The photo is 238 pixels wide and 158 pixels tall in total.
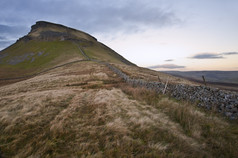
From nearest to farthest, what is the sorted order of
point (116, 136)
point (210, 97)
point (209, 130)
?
point (116, 136)
point (209, 130)
point (210, 97)

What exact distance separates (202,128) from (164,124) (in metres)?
1.77

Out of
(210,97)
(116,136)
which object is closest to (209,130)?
(210,97)

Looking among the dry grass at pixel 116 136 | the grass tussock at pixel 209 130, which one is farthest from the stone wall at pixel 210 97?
the dry grass at pixel 116 136

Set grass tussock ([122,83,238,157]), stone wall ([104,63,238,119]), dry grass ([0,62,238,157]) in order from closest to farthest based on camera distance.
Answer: dry grass ([0,62,238,157]) → grass tussock ([122,83,238,157]) → stone wall ([104,63,238,119])

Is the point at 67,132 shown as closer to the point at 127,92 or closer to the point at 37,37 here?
the point at 127,92

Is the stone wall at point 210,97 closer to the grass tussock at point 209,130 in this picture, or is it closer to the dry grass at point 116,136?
the grass tussock at point 209,130

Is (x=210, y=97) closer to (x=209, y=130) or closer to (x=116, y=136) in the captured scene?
(x=209, y=130)

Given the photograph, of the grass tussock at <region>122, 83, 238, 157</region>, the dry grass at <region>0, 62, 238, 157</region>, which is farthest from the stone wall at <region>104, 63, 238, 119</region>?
the dry grass at <region>0, 62, 238, 157</region>

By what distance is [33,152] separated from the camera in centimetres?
349

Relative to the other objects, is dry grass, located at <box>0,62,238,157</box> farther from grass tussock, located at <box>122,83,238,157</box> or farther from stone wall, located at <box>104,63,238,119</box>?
stone wall, located at <box>104,63,238,119</box>

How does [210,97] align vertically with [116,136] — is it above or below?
above

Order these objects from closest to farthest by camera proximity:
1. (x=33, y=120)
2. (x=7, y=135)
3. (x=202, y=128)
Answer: (x=7, y=135) → (x=202, y=128) → (x=33, y=120)

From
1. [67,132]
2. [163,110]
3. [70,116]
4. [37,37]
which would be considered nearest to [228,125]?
[163,110]

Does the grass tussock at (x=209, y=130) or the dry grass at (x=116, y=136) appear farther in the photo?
the grass tussock at (x=209, y=130)
